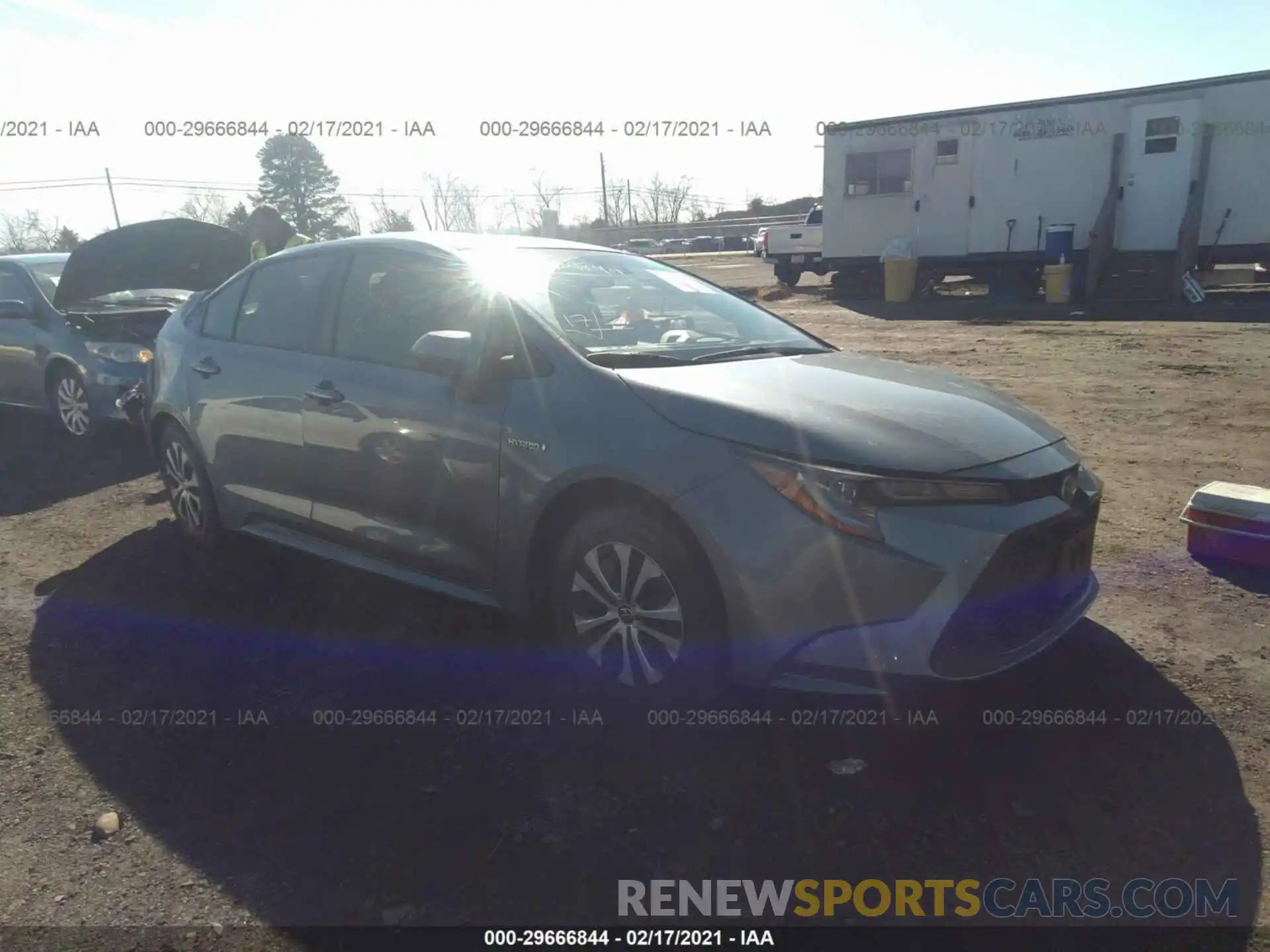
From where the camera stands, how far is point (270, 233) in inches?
318

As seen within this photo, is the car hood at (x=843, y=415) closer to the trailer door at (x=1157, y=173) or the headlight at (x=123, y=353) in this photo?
the headlight at (x=123, y=353)

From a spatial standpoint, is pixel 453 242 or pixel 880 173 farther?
pixel 880 173

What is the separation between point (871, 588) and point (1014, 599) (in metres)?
0.52

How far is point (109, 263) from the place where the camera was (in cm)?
829

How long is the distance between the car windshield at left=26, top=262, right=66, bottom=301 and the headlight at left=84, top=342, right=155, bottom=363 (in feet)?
3.31

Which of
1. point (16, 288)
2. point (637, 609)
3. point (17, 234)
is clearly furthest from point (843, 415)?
point (17, 234)

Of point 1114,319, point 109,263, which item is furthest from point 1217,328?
point 109,263

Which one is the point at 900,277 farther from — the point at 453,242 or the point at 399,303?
the point at 399,303

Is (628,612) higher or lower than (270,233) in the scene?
lower

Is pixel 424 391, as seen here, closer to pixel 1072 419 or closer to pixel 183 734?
pixel 183 734

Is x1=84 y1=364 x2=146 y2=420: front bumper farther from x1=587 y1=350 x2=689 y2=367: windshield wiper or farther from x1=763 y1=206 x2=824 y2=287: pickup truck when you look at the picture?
x1=763 y1=206 x2=824 y2=287: pickup truck

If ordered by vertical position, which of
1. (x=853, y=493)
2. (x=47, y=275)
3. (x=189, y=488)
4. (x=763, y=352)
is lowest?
(x=189, y=488)

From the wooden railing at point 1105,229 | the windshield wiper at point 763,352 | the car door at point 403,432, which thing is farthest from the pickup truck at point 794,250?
the car door at point 403,432

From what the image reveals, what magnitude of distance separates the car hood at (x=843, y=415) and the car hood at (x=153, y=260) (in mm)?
6451
